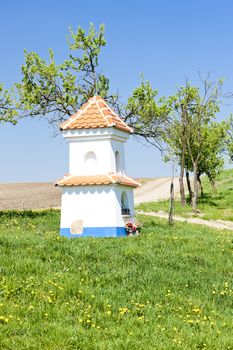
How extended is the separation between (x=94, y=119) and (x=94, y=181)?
250 cm

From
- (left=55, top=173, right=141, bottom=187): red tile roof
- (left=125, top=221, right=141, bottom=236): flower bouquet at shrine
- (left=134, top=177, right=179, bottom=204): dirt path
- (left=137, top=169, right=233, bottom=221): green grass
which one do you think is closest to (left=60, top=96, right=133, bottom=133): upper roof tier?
(left=55, top=173, right=141, bottom=187): red tile roof

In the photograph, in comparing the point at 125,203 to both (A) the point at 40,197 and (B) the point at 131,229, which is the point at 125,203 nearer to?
(B) the point at 131,229

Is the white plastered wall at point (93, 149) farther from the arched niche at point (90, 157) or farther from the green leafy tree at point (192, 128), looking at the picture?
the green leafy tree at point (192, 128)

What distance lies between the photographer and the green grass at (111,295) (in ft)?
31.8

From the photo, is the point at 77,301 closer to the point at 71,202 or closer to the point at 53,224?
the point at 71,202

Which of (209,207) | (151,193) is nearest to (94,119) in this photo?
(209,207)

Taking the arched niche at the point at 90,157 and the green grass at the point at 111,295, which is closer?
the green grass at the point at 111,295

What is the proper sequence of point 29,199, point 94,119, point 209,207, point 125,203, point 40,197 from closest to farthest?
point 94,119 < point 125,203 < point 209,207 < point 29,199 < point 40,197

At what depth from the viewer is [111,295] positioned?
12.0m

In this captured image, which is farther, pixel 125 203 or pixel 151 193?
pixel 151 193

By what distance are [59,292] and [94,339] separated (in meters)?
2.18

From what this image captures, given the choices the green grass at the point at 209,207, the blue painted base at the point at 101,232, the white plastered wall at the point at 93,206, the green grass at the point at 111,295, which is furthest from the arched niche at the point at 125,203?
the green grass at the point at 209,207

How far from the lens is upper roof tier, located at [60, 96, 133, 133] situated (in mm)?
20516

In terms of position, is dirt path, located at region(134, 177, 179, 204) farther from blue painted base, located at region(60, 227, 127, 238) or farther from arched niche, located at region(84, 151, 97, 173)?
blue painted base, located at region(60, 227, 127, 238)
